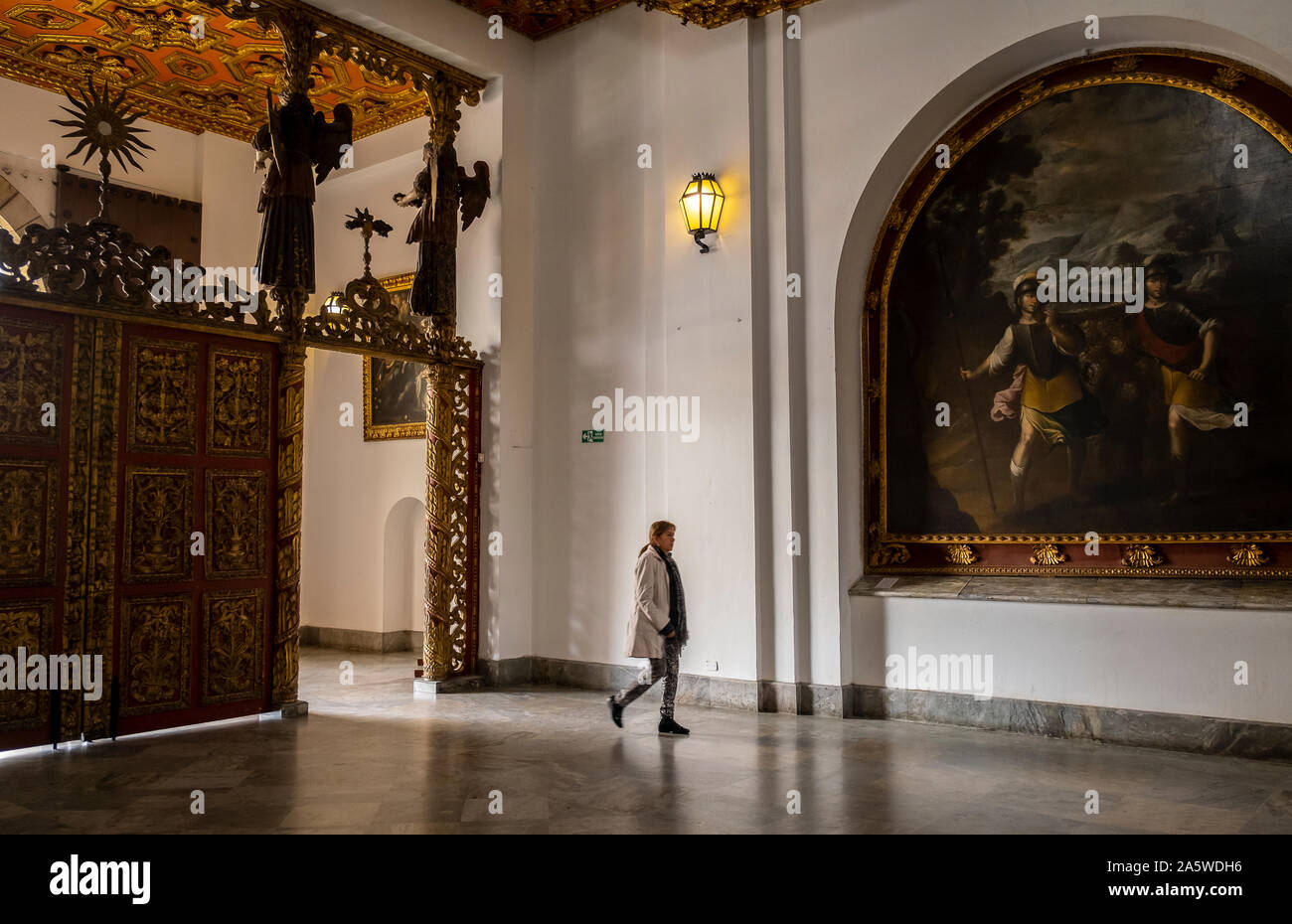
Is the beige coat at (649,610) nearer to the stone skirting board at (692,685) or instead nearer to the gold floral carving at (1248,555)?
the stone skirting board at (692,685)

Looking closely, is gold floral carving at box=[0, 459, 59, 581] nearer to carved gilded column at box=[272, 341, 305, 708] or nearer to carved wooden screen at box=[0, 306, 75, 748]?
carved wooden screen at box=[0, 306, 75, 748]

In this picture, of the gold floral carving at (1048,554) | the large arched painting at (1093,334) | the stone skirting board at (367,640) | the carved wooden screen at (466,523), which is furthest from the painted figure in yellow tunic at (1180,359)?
the stone skirting board at (367,640)

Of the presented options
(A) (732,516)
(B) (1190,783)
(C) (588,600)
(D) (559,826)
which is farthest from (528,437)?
(B) (1190,783)

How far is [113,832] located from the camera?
5.29 m

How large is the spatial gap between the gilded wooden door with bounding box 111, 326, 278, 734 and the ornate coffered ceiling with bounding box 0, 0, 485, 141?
121 inches

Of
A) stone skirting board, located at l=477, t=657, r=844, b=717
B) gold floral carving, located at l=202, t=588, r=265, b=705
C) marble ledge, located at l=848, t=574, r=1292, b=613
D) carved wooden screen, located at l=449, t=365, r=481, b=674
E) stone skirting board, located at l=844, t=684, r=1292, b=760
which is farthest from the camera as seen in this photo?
carved wooden screen, located at l=449, t=365, r=481, b=674

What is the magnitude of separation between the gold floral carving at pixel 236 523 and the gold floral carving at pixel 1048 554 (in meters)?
6.34

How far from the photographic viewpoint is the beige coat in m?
7.50

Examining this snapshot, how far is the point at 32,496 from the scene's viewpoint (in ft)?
23.8

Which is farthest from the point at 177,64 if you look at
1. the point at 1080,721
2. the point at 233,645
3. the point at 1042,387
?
the point at 1080,721

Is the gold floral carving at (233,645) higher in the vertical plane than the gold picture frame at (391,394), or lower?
lower

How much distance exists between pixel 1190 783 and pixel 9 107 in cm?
1268

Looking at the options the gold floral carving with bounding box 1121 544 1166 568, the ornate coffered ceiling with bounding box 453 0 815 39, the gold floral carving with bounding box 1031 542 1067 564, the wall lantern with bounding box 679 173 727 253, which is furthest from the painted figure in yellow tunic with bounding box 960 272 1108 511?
the ornate coffered ceiling with bounding box 453 0 815 39

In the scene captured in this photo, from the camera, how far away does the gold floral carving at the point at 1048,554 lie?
793cm
